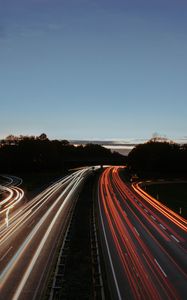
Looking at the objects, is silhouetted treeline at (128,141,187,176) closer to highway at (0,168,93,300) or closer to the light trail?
the light trail

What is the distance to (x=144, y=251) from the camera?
1337 inches

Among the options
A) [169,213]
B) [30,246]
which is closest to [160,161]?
[169,213]

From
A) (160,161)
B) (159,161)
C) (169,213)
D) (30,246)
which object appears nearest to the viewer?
(30,246)

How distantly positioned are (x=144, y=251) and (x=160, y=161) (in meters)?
131

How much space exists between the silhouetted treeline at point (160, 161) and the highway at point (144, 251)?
10050 cm

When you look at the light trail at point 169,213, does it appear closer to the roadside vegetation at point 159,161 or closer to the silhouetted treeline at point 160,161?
the roadside vegetation at point 159,161

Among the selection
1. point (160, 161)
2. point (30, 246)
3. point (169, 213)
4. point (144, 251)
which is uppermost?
point (160, 161)

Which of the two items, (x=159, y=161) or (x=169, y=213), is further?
(x=159, y=161)

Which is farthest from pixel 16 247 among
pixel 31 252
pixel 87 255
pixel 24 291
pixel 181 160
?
pixel 181 160

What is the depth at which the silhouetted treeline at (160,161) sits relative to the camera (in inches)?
6233

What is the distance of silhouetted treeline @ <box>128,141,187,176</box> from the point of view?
158 meters

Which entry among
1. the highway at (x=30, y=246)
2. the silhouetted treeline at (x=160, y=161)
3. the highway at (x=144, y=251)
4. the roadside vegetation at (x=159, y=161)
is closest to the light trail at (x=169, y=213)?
the highway at (x=144, y=251)

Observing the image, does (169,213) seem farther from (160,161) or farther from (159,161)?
(159,161)

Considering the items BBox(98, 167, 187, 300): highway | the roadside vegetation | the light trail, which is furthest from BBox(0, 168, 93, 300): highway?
the roadside vegetation
